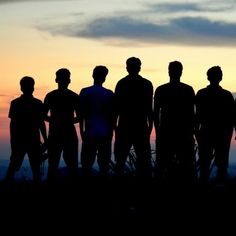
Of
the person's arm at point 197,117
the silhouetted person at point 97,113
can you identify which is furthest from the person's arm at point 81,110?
the person's arm at point 197,117

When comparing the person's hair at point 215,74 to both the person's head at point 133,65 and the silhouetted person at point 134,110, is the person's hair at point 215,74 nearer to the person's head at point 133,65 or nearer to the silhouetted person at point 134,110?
the silhouetted person at point 134,110

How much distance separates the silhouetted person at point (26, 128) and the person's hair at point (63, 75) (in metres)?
0.45

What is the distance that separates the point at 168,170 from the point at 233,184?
47.0 inches

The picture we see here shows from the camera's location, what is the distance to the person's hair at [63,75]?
11.5 m

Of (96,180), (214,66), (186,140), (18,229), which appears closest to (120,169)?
(96,180)

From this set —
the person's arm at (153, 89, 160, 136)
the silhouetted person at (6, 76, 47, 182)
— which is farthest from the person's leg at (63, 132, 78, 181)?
the person's arm at (153, 89, 160, 136)

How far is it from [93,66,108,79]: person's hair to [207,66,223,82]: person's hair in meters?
1.71

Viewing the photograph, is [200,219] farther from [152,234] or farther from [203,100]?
[203,100]

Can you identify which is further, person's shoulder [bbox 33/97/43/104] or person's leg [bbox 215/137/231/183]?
person's leg [bbox 215/137/231/183]

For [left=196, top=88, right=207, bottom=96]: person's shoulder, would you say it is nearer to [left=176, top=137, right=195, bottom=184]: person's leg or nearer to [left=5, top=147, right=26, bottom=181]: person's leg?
[left=176, top=137, right=195, bottom=184]: person's leg

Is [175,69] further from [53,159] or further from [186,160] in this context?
[53,159]

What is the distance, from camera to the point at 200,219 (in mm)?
9508

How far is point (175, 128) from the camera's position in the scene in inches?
463

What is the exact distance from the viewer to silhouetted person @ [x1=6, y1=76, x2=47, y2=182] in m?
11.8
